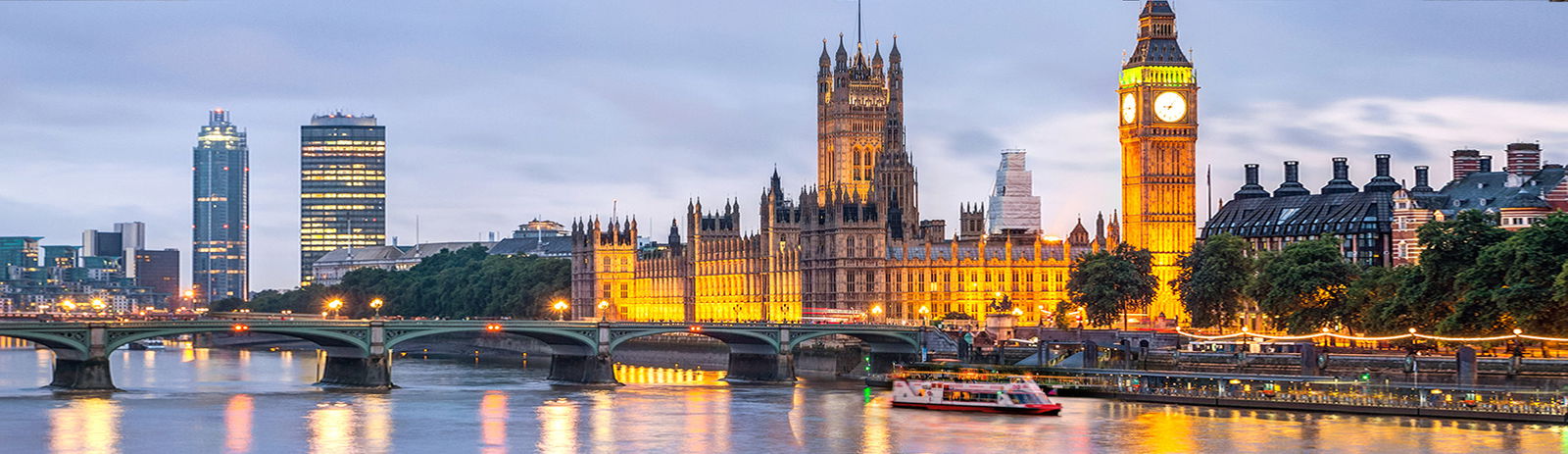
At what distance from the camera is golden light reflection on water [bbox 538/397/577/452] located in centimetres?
8831

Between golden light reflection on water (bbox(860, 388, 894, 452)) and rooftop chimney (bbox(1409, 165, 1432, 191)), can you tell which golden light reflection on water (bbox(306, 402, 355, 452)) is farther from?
rooftop chimney (bbox(1409, 165, 1432, 191))

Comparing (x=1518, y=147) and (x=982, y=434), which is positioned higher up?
(x=1518, y=147)

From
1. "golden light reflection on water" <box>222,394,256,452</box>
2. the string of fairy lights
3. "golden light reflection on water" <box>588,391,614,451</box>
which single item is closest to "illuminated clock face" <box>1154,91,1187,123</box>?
the string of fairy lights

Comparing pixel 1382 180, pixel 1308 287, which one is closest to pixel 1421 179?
pixel 1382 180

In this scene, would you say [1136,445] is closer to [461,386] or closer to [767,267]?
[461,386]

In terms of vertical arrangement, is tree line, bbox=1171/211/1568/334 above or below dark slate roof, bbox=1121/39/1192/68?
below

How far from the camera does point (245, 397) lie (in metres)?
116

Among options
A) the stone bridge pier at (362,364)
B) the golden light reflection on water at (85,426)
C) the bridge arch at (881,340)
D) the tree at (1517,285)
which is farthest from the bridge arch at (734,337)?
the tree at (1517,285)

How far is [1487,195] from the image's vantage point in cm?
15662

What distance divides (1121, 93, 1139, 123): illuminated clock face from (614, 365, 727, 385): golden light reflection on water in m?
34.7

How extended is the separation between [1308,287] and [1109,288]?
28926mm

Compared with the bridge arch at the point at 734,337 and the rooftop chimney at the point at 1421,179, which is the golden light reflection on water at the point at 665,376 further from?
the rooftop chimney at the point at 1421,179

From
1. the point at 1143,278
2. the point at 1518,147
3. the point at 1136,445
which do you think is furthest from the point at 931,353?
the point at 1136,445

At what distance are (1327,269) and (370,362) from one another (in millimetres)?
50314
